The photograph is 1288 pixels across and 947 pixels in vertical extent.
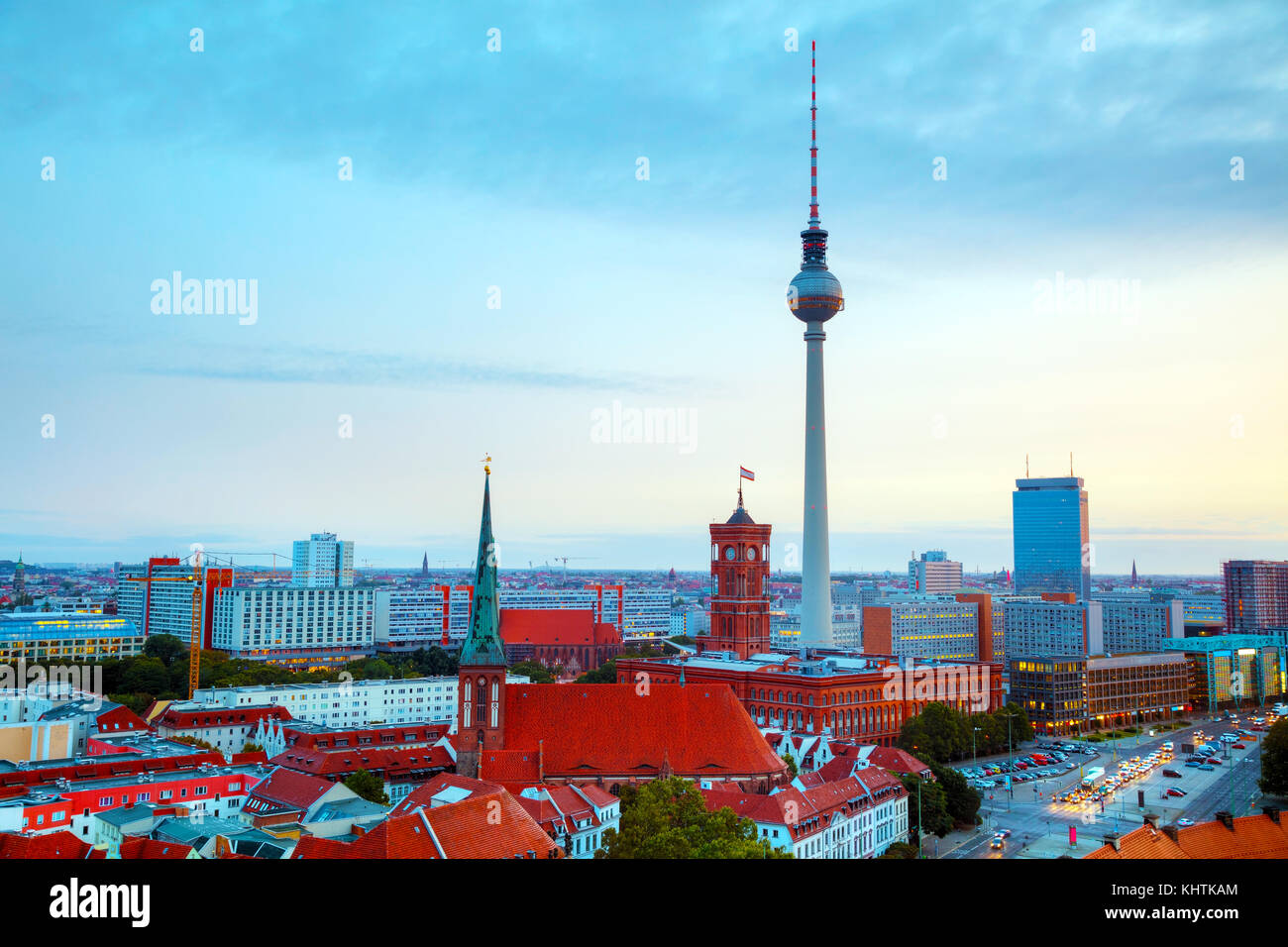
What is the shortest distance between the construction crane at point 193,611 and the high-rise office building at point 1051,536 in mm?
105488

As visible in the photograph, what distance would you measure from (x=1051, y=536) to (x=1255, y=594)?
4744 centimetres

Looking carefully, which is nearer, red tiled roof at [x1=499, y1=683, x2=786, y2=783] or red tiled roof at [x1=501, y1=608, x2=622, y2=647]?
red tiled roof at [x1=499, y1=683, x2=786, y2=783]

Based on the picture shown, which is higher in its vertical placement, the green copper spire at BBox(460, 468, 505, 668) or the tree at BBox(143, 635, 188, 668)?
the green copper spire at BBox(460, 468, 505, 668)

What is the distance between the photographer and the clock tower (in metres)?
63.4

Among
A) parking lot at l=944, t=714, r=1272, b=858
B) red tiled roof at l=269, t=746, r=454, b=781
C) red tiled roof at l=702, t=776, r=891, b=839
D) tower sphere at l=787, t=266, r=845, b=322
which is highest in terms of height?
tower sphere at l=787, t=266, r=845, b=322

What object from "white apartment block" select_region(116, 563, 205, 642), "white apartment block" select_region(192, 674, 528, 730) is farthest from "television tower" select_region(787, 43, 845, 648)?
"white apartment block" select_region(116, 563, 205, 642)

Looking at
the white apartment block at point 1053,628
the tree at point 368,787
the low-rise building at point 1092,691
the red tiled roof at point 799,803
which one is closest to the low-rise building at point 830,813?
the red tiled roof at point 799,803

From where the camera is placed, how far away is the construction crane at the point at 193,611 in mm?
69162

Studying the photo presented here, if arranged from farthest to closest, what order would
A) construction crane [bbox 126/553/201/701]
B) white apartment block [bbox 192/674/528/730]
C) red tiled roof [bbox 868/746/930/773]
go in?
construction crane [bbox 126/553/201/701] < white apartment block [bbox 192/674/528/730] < red tiled roof [bbox 868/746/930/773]

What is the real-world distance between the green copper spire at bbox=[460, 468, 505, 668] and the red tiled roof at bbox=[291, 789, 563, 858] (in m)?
10.4

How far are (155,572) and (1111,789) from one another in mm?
95795

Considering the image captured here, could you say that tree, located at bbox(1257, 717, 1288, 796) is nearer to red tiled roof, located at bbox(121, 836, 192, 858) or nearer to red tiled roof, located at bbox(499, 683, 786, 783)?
red tiled roof, located at bbox(499, 683, 786, 783)

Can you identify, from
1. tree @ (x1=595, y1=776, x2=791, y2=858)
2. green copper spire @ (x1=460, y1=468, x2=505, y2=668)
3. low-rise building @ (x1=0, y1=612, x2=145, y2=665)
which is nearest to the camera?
tree @ (x1=595, y1=776, x2=791, y2=858)
